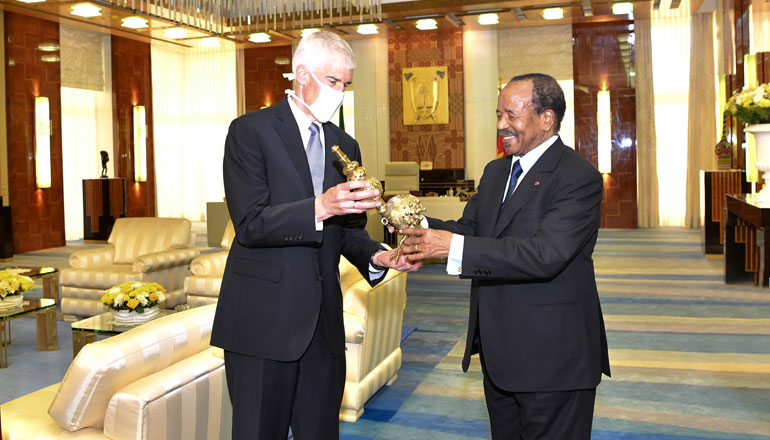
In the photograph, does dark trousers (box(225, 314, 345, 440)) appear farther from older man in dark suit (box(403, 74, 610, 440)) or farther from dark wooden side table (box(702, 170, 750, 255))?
dark wooden side table (box(702, 170, 750, 255))

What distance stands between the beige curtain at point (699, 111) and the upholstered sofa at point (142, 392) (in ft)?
45.1

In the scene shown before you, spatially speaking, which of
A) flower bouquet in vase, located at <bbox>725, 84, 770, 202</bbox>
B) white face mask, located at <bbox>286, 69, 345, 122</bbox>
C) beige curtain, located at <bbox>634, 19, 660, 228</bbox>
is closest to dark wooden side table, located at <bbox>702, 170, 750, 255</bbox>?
flower bouquet in vase, located at <bbox>725, 84, 770, 202</bbox>

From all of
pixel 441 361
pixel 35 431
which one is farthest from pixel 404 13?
pixel 35 431

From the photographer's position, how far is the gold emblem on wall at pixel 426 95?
633 inches

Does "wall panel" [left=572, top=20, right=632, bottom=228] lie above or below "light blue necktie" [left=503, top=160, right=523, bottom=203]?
above

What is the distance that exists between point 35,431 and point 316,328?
1332 millimetres

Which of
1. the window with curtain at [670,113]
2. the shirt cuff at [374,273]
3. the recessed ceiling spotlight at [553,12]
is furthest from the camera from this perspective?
the window with curtain at [670,113]

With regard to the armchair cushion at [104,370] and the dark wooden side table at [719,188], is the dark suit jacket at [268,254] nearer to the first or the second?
the armchair cushion at [104,370]

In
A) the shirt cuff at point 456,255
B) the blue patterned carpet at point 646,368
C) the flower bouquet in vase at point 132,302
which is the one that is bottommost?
the blue patterned carpet at point 646,368

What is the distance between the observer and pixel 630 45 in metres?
15.1

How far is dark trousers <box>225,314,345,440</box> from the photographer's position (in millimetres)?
2162

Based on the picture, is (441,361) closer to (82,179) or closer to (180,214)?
(82,179)

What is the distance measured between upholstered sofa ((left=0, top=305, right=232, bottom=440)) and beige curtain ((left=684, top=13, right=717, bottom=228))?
13739mm

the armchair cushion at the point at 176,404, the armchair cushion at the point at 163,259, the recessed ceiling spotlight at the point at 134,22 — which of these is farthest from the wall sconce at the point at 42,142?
the armchair cushion at the point at 176,404
